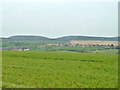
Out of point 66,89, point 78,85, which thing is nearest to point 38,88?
point 66,89

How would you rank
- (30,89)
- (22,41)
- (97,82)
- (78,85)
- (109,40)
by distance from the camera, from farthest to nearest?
(22,41) → (109,40) → (97,82) → (78,85) → (30,89)

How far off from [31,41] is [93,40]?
2669 cm

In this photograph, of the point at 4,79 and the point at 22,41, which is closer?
the point at 4,79

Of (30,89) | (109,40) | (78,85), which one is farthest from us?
(109,40)

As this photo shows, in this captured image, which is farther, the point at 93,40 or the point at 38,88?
the point at 93,40

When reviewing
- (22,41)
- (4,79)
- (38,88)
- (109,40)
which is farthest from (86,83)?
(22,41)

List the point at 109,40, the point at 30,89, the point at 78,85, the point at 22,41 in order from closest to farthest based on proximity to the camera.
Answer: the point at 30,89 → the point at 78,85 → the point at 109,40 → the point at 22,41

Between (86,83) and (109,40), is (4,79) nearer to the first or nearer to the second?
(86,83)

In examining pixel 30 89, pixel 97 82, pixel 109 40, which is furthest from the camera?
pixel 109 40

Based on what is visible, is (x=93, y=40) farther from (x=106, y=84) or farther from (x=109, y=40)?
(x=106, y=84)

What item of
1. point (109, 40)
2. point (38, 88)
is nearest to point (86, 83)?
point (38, 88)

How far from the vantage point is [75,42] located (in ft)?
270

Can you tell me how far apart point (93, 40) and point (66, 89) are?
239 ft

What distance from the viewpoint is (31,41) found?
296ft
